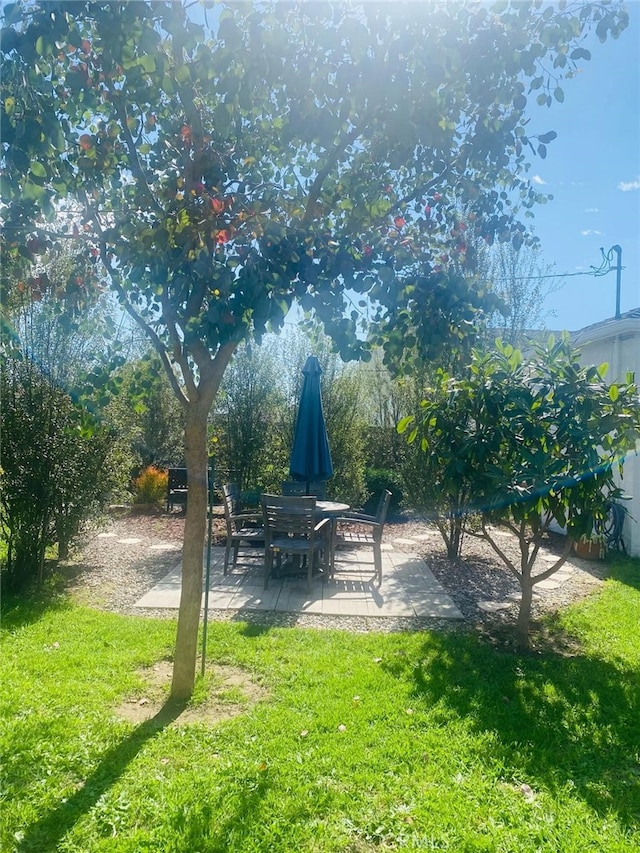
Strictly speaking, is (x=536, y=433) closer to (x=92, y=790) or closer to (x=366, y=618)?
(x=366, y=618)

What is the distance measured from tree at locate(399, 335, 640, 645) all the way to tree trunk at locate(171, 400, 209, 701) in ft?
5.44

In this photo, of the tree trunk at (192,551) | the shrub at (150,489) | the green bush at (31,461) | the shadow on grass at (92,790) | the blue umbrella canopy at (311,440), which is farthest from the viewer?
the shrub at (150,489)

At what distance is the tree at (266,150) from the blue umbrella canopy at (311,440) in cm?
393

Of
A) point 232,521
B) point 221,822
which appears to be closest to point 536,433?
point 221,822

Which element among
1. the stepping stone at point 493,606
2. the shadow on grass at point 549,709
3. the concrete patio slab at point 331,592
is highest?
the concrete patio slab at point 331,592

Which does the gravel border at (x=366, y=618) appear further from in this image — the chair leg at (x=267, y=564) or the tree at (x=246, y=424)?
the tree at (x=246, y=424)

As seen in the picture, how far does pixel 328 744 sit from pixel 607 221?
7.23 m

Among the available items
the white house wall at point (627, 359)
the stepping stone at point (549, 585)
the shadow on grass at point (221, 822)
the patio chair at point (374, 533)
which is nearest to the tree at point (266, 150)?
the shadow on grass at point (221, 822)

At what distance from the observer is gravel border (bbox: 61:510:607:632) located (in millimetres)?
5297

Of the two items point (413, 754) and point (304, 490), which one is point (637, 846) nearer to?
point (413, 754)

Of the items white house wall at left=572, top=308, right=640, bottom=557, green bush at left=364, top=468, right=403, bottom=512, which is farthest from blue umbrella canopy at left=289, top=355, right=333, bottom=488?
green bush at left=364, top=468, right=403, bottom=512

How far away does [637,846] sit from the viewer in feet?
7.77

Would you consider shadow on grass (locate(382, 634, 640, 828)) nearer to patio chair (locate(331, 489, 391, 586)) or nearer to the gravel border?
the gravel border

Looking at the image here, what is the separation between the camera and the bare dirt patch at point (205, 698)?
3359 mm
